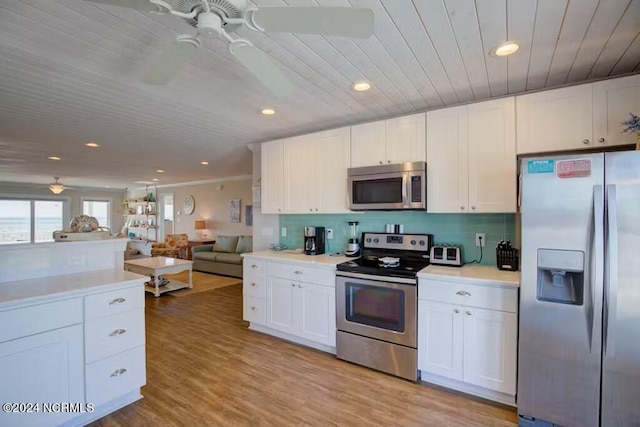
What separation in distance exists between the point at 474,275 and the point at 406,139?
134 cm

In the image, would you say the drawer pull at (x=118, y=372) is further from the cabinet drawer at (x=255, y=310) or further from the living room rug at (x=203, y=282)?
the living room rug at (x=203, y=282)

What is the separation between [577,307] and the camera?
1.81 meters

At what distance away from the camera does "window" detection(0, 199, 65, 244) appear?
348 inches

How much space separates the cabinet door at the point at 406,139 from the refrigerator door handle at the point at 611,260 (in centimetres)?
132

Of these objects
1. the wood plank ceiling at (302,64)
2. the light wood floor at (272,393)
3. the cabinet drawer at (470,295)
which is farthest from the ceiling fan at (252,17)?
the light wood floor at (272,393)

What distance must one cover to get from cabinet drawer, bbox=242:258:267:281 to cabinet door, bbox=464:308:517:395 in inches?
81.8

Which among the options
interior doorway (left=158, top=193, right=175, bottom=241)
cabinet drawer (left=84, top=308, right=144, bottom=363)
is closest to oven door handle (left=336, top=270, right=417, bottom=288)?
cabinet drawer (left=84, top=308, right=144, bottom=363)

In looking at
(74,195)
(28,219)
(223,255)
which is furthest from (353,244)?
(74,195)

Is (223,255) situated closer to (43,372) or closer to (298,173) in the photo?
(298,173)

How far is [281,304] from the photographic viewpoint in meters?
3.25

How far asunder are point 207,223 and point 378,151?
23.0 ft

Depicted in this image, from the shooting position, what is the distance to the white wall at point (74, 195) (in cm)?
891

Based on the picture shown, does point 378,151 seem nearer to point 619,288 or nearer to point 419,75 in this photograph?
point 419,75

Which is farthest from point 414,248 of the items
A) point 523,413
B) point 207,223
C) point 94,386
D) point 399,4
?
point 207,223
